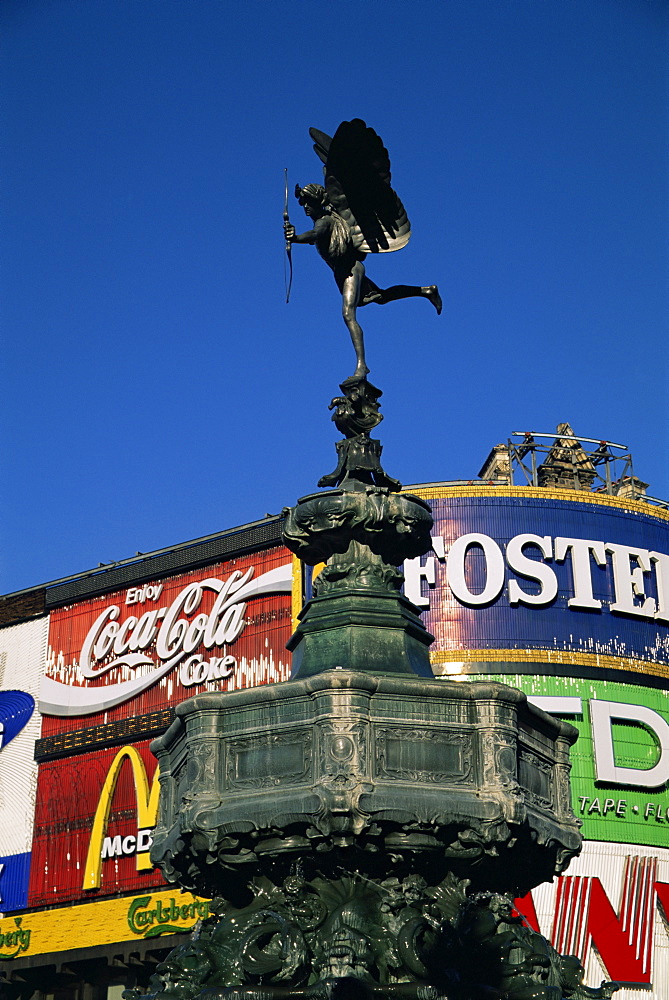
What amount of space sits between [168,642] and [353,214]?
44191 millimetres

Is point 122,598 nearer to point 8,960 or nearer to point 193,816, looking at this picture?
point 8,960

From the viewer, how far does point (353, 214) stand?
1266cm

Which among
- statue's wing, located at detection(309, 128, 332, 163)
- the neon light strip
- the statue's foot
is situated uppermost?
the neon light strip

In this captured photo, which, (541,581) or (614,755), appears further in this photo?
(541,581)

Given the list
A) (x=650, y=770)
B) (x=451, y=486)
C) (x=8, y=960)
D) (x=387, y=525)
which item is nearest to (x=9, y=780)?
(x=8, y=960)

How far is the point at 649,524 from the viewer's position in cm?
5244

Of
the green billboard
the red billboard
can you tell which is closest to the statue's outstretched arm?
the green billboard

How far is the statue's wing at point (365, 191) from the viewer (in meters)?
12.4

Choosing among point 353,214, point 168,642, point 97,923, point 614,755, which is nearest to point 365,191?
point 353,214

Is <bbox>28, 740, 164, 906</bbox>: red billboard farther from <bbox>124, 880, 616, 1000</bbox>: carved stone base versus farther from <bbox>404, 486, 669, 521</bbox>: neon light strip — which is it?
<bbox>124, 880, 616, 1000</bbox>: carved stone base

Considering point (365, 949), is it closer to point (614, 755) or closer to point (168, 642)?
point (614, 755)

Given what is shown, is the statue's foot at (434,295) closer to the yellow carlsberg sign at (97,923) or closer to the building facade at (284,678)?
the building facade at (284,678)

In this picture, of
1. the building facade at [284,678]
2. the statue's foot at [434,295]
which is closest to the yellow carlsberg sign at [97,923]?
the building facade at [284,678]

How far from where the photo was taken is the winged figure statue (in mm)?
12492
